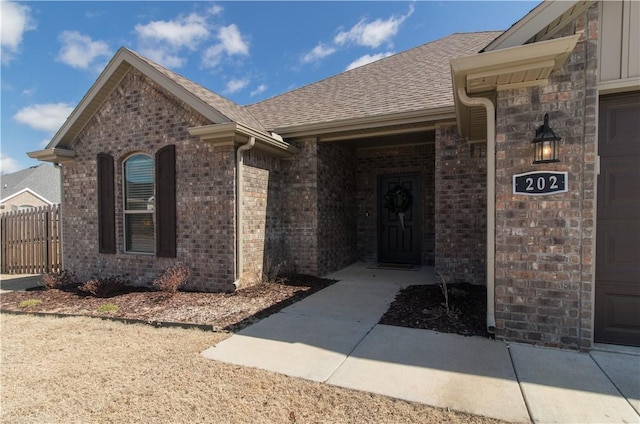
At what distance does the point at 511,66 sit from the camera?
3287 millimetres

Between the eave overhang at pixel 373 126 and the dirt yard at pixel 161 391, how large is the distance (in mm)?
4549

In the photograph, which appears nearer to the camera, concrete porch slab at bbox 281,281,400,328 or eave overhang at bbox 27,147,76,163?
concrete porch slab at bbox 281,281,400,328

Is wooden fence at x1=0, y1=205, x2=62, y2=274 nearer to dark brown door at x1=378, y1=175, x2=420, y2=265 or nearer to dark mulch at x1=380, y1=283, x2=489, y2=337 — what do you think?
dark brown door at x1=378, y1=175, x2=420, y2=265

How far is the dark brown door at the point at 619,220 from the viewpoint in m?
3.38

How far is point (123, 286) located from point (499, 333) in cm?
669

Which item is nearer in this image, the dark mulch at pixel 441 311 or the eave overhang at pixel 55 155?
the dark mulch at pixel 441 311

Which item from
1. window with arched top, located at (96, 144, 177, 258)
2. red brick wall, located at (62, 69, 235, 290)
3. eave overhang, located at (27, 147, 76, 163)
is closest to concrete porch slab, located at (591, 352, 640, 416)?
red brick wall, located at (62, 69, 235, 290)

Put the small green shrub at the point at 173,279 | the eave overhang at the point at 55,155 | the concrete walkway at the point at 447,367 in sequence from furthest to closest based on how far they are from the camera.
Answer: the eave overhang at the point at 55,155 → the small green shrub at the point at 173,279 → the concrete walkway at the point at 447,367

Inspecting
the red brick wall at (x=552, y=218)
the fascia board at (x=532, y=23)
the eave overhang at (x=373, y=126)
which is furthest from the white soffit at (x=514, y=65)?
the eave overhang at (x=373, y=126)

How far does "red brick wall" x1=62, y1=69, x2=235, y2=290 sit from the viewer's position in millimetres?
5949

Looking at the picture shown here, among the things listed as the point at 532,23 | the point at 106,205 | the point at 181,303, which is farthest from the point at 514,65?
the point at 106,205

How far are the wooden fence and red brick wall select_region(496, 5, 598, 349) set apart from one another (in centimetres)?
1073

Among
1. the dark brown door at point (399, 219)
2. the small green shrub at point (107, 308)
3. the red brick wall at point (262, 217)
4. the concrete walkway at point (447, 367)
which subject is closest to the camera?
the concrete walkway at point (447, 367)

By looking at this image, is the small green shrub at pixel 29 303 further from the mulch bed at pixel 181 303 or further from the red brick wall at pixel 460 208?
the red brick wall at pixel 460 208
